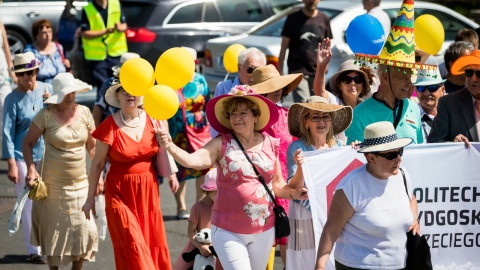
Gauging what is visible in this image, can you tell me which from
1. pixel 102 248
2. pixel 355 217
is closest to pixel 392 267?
pixel 355 217

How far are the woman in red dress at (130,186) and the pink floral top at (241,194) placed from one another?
3.76 feet

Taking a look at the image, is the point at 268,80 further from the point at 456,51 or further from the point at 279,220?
the point at 456,51

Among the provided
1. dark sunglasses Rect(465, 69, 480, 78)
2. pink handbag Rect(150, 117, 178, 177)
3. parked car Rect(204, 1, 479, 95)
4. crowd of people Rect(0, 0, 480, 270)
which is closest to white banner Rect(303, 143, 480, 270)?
crowd of people Rect(0, 0, 480, 270)

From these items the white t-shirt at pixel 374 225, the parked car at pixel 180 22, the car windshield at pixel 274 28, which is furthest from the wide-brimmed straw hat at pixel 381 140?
the parked car at pixel 180 22

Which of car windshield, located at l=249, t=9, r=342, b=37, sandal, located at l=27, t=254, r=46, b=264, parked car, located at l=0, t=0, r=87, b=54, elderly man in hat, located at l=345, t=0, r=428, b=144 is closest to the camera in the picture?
elderly man in hat, located at l=345, t=0, r=428, b=144

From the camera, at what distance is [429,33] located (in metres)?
9.42

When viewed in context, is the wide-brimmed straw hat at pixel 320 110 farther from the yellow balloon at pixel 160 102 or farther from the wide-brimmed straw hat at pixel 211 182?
the yellow balloon at pixel 160 102

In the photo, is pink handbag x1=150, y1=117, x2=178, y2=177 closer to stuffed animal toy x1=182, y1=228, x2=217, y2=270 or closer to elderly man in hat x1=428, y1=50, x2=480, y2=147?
stuffed animal toy x1=182, y1=228, x2=217, y2=270

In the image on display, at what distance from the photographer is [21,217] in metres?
10.3

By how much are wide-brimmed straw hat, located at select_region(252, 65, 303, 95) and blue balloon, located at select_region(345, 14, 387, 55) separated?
21.6 inches

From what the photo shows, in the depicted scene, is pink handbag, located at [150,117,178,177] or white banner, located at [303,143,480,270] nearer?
white banner, located at [303,143,480,270]

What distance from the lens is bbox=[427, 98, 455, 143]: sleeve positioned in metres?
7.99

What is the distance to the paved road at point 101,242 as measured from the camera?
390 inches

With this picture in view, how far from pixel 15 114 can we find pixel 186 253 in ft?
9.39
